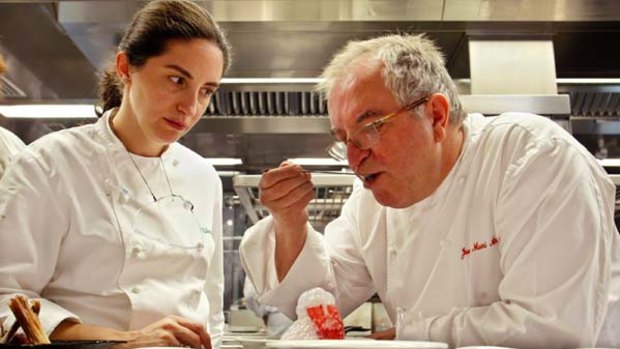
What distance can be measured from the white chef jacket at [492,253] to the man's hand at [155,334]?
386 millimetres

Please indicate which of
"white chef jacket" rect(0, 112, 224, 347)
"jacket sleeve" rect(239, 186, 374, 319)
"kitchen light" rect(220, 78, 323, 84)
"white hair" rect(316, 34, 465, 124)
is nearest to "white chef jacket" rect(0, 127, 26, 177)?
"white chef jacket" rect(0, 112, 224, 347)

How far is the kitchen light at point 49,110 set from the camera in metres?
3.33

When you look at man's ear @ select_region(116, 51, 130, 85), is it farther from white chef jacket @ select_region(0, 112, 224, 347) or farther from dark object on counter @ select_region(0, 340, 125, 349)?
dark object on counter @ select_region(0, 340, 125, 349)

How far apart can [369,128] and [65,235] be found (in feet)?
2.49

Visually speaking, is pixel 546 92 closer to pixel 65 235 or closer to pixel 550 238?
pixel 550 238

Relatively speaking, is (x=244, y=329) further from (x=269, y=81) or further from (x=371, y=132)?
(x=371, y=132)

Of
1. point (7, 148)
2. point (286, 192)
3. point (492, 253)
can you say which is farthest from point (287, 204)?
point (7, 148)

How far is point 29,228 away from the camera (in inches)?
54.4

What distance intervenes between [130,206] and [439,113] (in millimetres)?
813

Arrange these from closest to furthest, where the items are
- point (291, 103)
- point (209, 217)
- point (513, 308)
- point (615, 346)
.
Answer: point (513, 308) < point (615, 346) < point (209, 217) < point (291, 103)

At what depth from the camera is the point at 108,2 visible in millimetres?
2686

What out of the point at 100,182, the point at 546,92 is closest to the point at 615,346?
the point at 100,182

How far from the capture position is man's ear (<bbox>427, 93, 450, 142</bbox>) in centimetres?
147

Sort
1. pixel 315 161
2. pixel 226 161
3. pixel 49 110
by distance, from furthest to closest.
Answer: pixel 226 161, pixel 315 161, pixel 49 110
